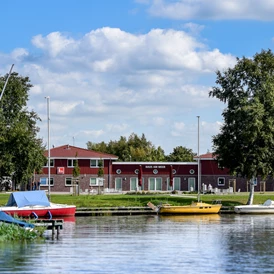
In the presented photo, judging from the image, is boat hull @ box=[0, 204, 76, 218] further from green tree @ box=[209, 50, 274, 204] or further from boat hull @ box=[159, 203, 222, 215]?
green tree @ box=[209, 50, 274, 204]

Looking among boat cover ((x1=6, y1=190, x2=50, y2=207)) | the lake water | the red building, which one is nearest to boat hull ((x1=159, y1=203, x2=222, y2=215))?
the lake water

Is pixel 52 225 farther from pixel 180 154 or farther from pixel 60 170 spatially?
pixel 180 154

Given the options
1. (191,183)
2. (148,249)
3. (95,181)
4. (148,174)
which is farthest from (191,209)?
(95,181)

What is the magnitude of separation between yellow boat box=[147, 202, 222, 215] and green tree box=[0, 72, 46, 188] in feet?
57.2

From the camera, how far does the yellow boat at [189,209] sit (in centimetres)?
8019

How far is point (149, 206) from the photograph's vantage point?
A: 3233 inches

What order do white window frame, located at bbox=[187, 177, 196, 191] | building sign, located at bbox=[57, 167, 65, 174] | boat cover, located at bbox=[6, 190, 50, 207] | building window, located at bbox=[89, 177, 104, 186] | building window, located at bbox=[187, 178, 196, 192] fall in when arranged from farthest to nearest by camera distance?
white window frame, located at bbox=[187, 177, 196, 191], building window, located at bbox=[187, 178, 196, 192], building sign, located at bbox=[57, 167, 65, 174], building window, located at bbox=[89, 177, 104, 186], boat cover, located at bbox=[6, 190, 50, 207]

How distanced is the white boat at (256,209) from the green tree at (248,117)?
3.34 m

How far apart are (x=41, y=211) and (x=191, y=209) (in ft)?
57.7

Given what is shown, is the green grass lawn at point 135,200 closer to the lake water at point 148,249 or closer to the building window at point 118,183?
the lake water at point 148,249

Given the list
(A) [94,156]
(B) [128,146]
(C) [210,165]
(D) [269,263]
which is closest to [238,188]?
(C) [210,165]

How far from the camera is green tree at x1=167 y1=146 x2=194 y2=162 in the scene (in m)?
166

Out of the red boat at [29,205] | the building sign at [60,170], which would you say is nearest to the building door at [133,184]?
the building sign at [60,170]

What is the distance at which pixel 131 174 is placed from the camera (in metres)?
121
